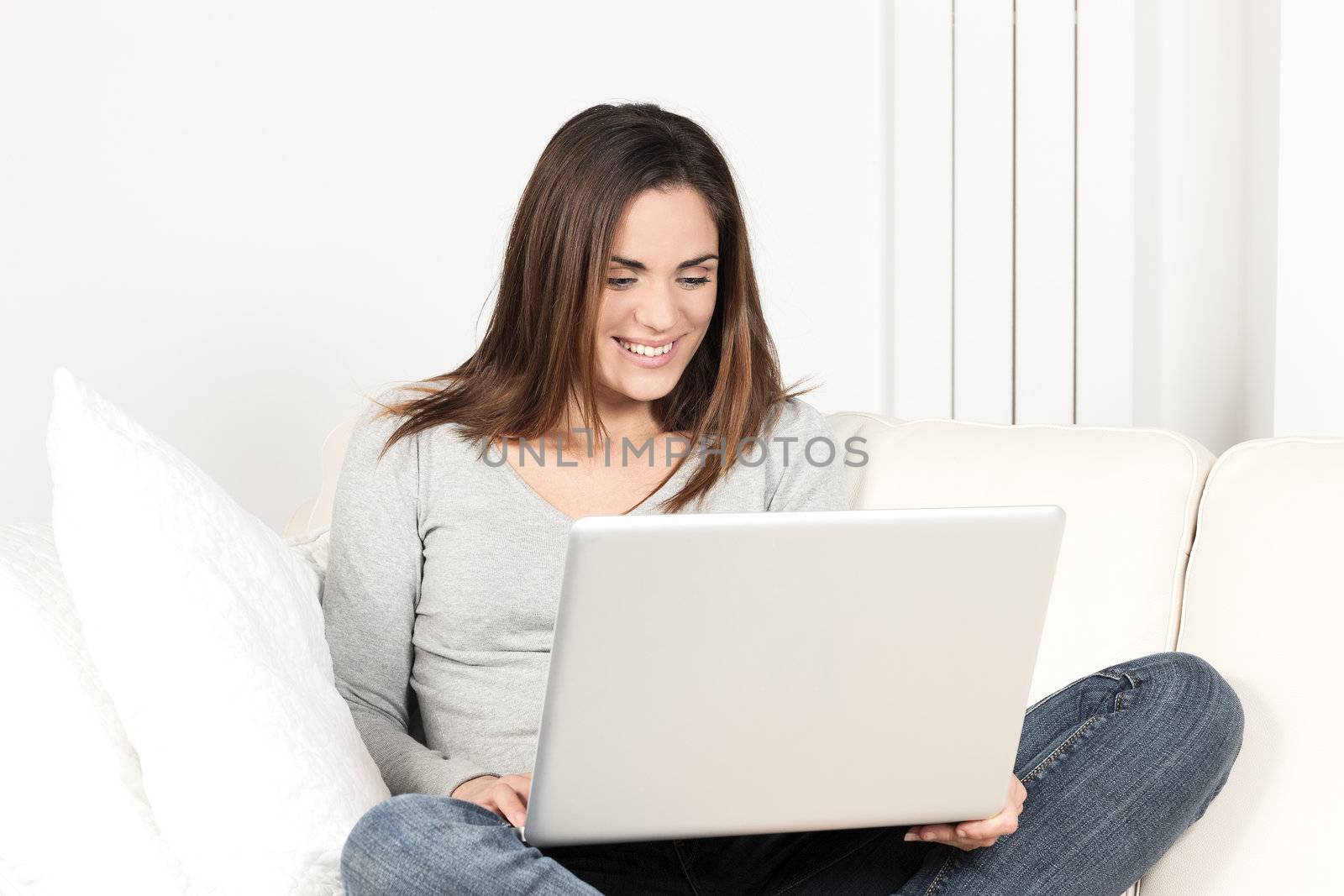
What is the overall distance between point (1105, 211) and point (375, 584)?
5.22 ft

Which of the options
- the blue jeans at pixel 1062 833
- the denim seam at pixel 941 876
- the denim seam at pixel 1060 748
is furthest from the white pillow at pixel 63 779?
the denim seam at pixel 1060 748

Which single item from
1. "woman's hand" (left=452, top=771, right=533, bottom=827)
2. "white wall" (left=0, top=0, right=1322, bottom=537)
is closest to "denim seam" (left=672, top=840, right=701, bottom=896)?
"woman's hand" (left=452, top=771, right=533, bottom=827)

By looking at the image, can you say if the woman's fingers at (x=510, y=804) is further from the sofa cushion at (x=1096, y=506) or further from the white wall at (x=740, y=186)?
the white wall at (x=740, y=186)

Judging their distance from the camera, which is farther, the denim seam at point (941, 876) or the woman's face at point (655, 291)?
the woman's face at point (655, 291)

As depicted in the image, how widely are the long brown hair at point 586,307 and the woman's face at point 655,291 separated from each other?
0.02 metres

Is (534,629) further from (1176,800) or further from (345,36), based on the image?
(345,36)

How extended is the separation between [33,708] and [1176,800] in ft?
3.16

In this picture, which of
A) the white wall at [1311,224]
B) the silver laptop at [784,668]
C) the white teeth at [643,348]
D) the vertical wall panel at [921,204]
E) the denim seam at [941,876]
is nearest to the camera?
the silver laptop at [784,668]

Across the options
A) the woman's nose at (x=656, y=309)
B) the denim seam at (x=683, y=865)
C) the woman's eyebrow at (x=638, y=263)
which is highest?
the woman's eyebrow at (x=638, y=263)

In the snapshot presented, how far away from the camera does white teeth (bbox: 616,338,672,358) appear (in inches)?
58.7

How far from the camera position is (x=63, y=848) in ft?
3.21

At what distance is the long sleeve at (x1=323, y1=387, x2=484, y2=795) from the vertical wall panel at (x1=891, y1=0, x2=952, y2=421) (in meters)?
1.34

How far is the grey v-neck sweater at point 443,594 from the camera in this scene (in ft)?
4.47

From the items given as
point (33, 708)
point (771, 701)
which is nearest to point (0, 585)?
point (33, 708)
